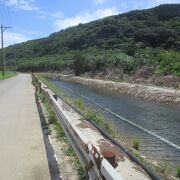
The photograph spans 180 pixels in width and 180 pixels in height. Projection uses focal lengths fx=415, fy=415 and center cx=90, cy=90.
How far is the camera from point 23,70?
484ft

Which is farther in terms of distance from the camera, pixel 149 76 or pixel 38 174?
pixel 149 76

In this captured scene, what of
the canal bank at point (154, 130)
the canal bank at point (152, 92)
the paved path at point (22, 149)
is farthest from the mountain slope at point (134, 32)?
the paved path at point (22, 149)

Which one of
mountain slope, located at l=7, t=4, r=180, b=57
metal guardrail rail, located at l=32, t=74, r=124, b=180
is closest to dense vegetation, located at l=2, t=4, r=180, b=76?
mountain slope, located at l=7, t=4, r=180, b=57

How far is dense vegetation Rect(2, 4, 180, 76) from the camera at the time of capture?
47.9 metres

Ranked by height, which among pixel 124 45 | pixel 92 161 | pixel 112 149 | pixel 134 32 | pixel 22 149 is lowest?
pixel 22 149

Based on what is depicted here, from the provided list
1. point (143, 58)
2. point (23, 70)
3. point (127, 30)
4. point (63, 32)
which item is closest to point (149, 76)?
point (143, 58)

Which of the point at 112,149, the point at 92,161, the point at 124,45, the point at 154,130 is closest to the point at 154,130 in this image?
the point at 154,130

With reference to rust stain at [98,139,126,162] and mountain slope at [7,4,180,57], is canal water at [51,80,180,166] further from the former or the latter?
mountain slope at [7,4,180,57]

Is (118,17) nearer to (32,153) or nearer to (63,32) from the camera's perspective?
(63,32)

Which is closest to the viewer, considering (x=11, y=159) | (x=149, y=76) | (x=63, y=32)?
(x=11, y=159)

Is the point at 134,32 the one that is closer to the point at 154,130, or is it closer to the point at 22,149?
the point at 154,130

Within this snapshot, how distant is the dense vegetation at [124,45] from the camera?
47938 mm

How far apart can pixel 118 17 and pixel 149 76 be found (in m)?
89.5

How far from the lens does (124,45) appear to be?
94688 mm
